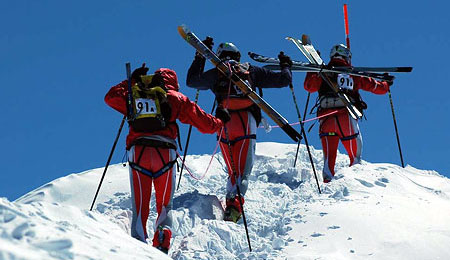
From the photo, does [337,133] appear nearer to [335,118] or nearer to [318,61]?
[335,118]

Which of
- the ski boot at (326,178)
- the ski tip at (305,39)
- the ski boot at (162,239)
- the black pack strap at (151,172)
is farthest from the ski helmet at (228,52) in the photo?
the ski boot at (162,239)

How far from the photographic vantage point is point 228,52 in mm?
12039

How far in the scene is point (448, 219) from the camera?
34.8 ft

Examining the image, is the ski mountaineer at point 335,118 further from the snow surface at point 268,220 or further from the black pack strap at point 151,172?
the black pack strap at point 151,172

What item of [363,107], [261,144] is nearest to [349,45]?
[363,107]

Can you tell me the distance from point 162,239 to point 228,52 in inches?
149

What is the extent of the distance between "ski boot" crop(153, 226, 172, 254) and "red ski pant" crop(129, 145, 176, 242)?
16 cm

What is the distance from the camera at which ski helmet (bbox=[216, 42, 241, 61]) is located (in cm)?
1202

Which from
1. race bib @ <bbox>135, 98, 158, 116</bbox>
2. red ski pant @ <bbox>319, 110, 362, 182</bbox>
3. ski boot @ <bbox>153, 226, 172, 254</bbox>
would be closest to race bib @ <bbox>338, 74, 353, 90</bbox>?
red ski pant @ <bbox>319, 110, 362, 182</bbox>

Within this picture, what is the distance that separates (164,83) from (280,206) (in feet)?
10.6

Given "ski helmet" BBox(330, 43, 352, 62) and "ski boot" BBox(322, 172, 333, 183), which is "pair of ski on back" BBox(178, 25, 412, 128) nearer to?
"ski helmet" BBox(330, 43, 352, 62)

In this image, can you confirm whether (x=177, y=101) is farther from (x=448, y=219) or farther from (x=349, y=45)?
(x=349, y=45)

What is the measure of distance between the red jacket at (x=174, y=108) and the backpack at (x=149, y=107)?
0.10 metres

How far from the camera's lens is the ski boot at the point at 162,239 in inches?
367
